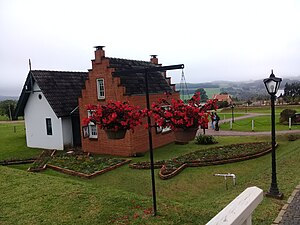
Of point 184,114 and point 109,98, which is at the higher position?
point 109,98

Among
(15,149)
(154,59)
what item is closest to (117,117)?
(15,149)

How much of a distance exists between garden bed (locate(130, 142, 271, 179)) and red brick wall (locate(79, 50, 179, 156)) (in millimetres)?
2801

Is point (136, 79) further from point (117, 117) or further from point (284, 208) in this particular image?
point (284, 208)

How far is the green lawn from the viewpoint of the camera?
20.5 ft

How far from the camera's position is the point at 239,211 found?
2217mm

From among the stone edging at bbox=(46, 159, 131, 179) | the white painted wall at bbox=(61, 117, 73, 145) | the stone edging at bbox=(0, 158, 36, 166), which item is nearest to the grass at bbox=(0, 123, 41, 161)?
the stone edging at bbox=(0, 158, 36, 166)

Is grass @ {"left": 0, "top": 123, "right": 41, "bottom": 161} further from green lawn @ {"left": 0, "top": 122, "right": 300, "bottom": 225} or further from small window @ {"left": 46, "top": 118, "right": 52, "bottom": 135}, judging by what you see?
green lawn @ {"left": 0, "top": 122, "right": 300, "bottom": 225}

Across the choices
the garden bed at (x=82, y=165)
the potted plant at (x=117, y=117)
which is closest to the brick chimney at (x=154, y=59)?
the garden bed at (x=82, y=165)

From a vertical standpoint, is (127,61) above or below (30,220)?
above

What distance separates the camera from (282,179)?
8.57 m

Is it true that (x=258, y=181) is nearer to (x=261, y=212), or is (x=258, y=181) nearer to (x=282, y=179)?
(x=282, y=179)

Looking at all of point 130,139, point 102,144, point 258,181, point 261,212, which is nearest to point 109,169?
point 130,139

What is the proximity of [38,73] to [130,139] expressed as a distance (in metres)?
8.89

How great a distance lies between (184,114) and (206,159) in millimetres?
8686
